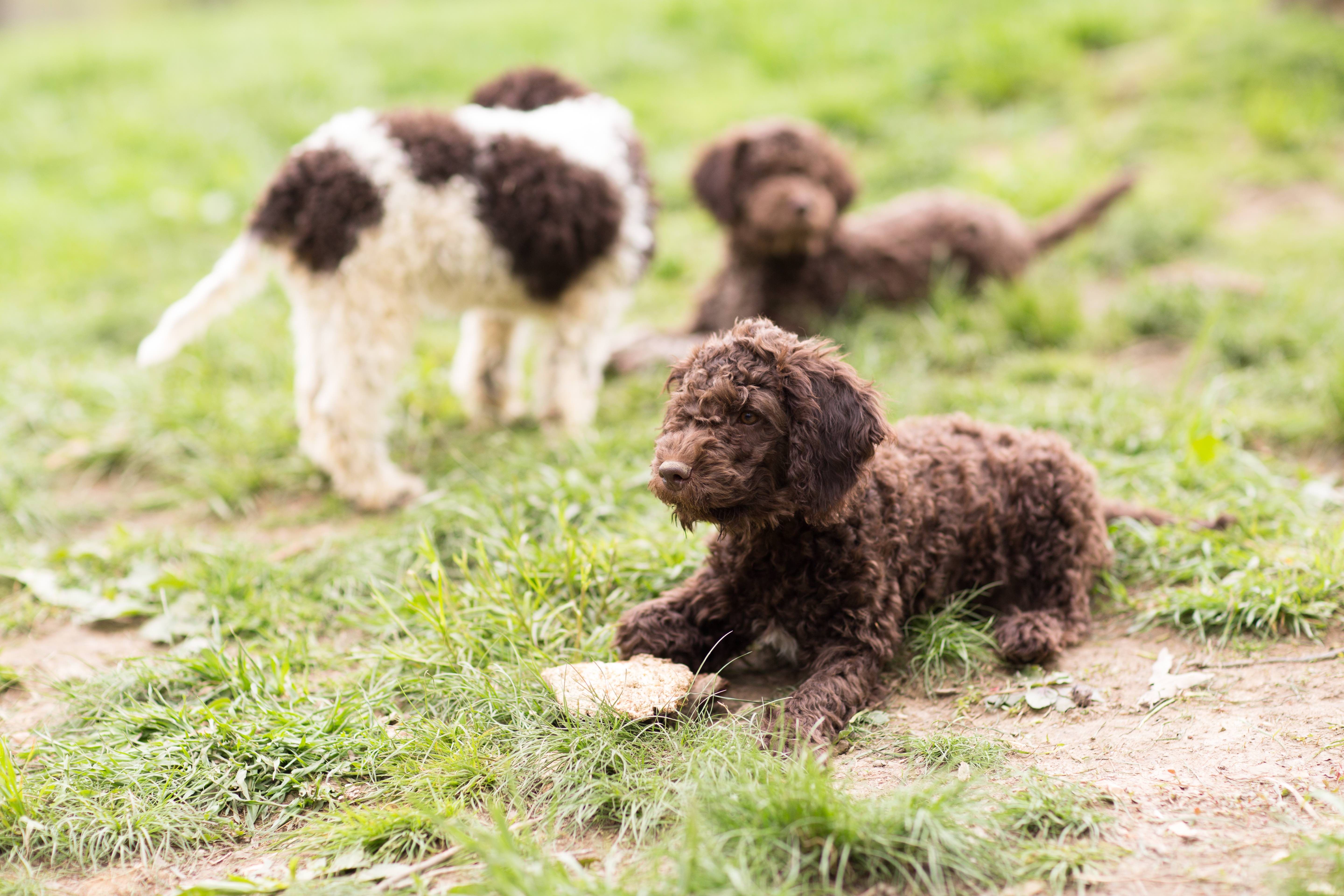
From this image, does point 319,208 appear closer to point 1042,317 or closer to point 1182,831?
point 1182,831

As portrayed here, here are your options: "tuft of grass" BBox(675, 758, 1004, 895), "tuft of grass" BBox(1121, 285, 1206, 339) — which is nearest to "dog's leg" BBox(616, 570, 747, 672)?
"tuft of grass" BBox(675, 758, 1004, 895)

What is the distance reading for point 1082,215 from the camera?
6.92 metres

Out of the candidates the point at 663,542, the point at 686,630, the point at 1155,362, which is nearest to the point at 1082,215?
the point at 1155,362

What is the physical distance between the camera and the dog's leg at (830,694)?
2.88 m

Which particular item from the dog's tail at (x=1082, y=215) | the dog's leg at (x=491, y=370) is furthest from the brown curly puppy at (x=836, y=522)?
the dog's tail at (x=1082, y=215)

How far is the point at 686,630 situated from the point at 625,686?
337 millimetres

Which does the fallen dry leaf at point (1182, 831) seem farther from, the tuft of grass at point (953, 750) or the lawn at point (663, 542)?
the tuft of grass at point (953, 750)

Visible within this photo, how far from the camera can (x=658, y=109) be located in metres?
9.34

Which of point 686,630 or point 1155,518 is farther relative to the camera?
point 1155,518

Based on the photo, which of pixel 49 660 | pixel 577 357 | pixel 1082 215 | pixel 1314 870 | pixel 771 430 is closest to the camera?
pixel 1314 870

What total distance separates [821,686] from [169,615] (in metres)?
2.51

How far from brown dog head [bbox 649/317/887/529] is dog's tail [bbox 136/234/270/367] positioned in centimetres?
237

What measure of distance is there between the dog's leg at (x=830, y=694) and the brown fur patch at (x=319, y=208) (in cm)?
263

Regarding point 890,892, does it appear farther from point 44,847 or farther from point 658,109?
point 658,109
